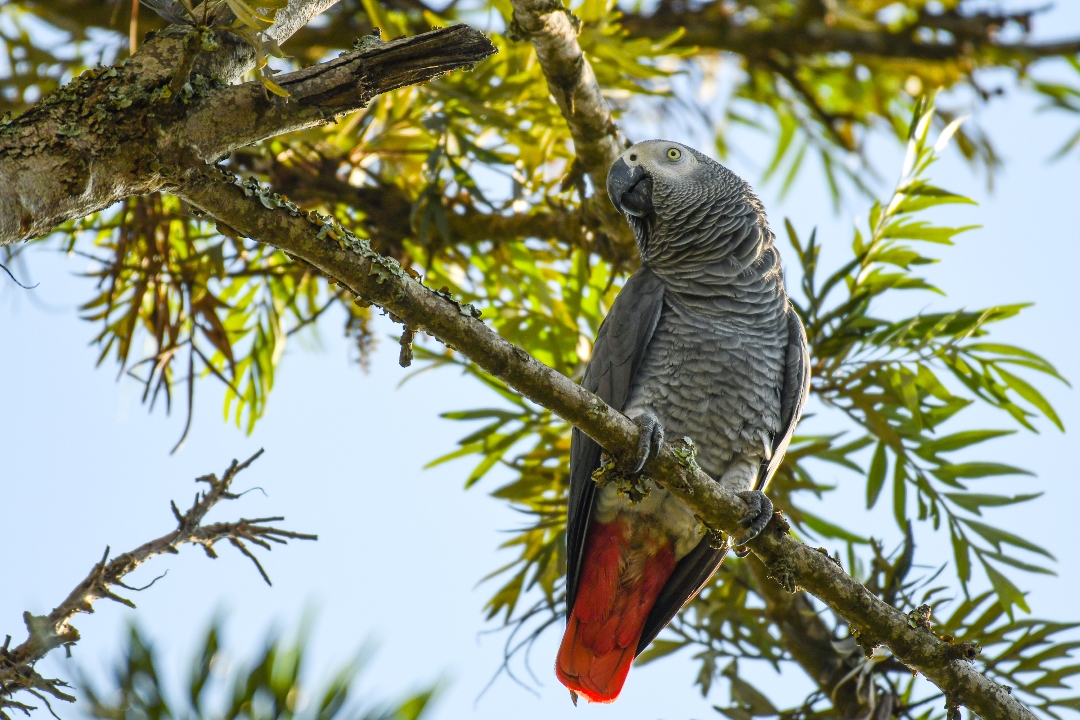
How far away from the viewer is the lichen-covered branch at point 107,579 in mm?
1475

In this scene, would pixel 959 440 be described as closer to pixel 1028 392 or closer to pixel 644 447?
pixel 1028 392

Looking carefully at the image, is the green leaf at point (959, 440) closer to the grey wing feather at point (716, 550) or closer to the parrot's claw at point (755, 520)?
the grey wing feather at point (716, 550)

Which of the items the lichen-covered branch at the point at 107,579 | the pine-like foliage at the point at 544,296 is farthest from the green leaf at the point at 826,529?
the lichen-covered branch at the point at 107,579

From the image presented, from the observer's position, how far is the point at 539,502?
3311mm

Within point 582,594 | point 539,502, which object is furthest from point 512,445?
point 582,594

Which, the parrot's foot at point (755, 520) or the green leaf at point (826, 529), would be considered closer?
the parrot's foot at point (755, 520)

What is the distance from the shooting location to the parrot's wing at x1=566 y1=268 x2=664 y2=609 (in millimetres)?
2555

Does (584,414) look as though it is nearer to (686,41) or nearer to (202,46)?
(202,46)

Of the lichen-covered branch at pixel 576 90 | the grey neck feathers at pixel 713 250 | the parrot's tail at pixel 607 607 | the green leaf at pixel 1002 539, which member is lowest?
the parrot's tail at pixel 607 607

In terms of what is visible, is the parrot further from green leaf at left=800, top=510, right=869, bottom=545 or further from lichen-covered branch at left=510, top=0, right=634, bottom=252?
green leaf at left=800, top=510, right=869, bottom=545

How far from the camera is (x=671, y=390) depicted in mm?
2592

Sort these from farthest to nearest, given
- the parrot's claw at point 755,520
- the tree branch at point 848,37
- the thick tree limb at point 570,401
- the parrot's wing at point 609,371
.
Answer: the tree branch at point 848,37, the parrot's wing at point 609,371, the parrot's claw at point 755,520, the thick tree limb at point 570,401

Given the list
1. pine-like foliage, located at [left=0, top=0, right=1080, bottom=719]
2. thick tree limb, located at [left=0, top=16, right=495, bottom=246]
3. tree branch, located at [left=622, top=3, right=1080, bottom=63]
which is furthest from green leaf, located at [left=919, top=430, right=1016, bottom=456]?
thick tree limb, located at [left=0, top=16, right=495, bottom=246]

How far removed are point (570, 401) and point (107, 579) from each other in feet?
3.05
